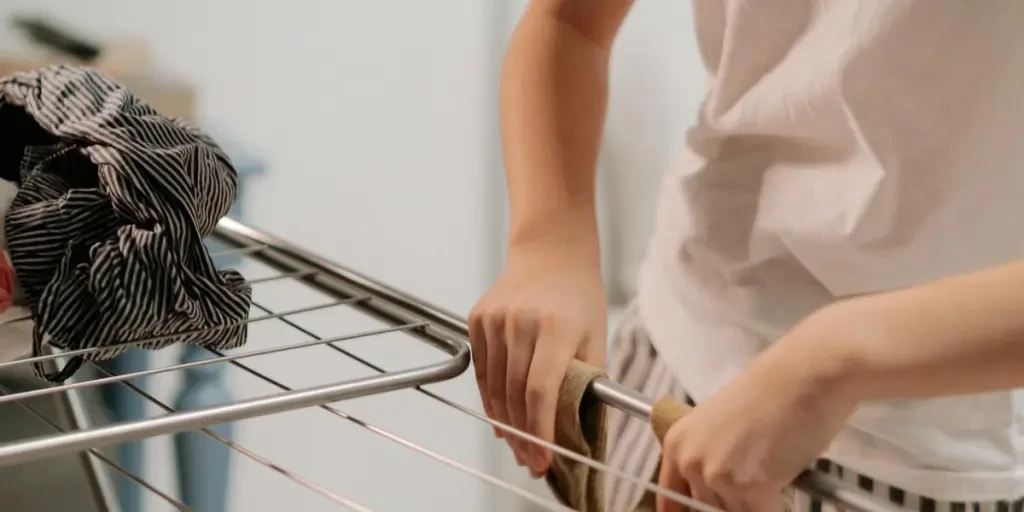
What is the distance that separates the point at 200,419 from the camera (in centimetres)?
39

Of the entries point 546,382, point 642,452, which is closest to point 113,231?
point 546,382

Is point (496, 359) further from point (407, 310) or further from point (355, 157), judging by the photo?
point (355, 157)

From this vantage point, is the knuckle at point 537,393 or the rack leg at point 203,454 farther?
the rack leg at point 203,454

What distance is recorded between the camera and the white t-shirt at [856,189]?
441 millimetres

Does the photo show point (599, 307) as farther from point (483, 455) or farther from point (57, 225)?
point (483, 455)

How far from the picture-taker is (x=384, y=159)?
43.2 inches

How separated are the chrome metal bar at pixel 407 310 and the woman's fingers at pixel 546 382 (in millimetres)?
24

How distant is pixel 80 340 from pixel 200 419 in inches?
4.7

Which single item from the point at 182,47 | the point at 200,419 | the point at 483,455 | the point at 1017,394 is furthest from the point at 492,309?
the point at 483,455

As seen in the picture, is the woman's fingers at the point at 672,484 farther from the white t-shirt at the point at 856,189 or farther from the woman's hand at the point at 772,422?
the white t-shirt at the point at 856,189

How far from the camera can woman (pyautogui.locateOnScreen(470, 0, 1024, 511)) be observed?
1.23ft

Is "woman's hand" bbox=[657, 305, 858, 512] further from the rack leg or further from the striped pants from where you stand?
the rack leg

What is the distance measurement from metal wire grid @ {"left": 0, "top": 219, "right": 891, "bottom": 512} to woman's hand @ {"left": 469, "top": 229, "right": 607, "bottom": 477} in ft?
0.07

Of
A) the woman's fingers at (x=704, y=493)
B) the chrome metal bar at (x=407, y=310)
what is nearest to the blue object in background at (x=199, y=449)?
the chrome metal bar at (x=407, y=310)
